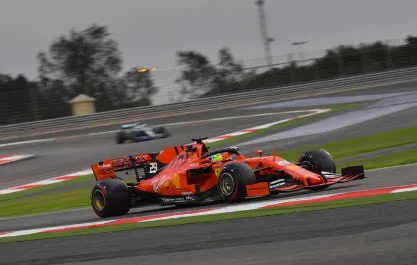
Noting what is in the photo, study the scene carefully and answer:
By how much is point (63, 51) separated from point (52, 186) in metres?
42.3

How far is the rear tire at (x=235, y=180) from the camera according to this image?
10.8 m

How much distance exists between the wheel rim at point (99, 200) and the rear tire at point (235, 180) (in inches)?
88.2

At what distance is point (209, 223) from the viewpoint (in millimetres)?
9266

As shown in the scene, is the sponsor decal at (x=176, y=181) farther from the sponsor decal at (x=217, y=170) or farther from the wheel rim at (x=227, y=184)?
the wheel rim at (x=227, y=184)

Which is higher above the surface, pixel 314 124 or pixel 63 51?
pixel 63 51

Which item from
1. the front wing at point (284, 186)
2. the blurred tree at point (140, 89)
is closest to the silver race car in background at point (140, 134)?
the blurred tree at point (140, 89)

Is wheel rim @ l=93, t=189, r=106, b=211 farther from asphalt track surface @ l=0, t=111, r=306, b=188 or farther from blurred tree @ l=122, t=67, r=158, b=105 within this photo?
blurred tree @ l=122, t=67, r=158, b=105

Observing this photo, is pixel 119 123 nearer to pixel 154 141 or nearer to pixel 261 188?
pixel 154 141

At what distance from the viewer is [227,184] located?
11.0 m

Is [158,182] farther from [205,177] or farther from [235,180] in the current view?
[235,180]

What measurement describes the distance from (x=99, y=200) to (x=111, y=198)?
0.33 meters

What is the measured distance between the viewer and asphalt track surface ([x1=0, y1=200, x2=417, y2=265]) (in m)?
6.26

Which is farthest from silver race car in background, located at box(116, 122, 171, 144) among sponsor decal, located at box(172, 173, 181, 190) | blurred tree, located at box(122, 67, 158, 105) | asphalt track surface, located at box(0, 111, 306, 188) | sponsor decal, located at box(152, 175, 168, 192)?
sponsor decal, located at box(172, 173, 181, 190)

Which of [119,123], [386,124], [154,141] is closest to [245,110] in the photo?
[119,123]
